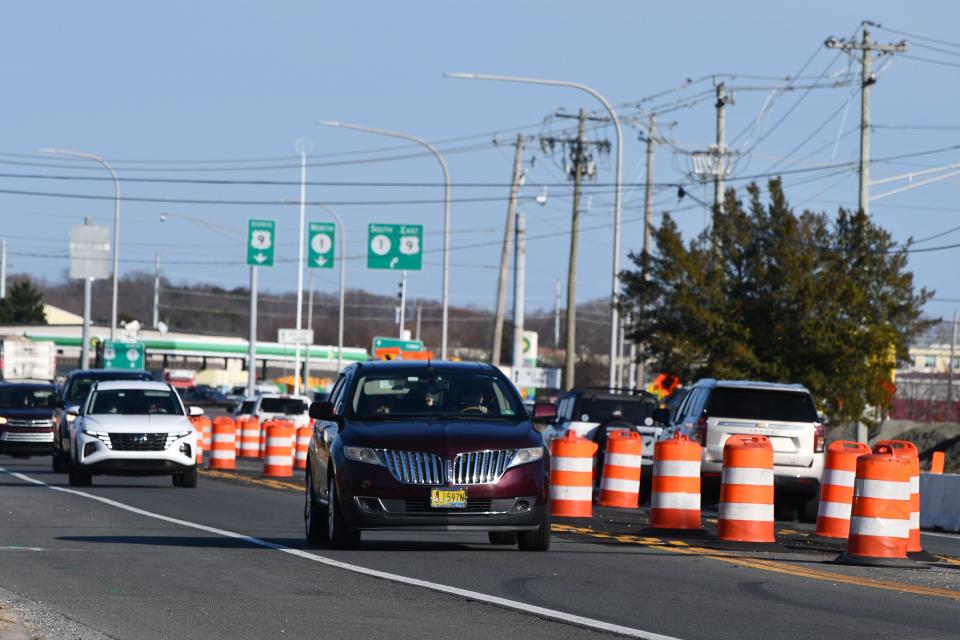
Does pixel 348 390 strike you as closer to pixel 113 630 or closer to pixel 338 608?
pixel 338 608

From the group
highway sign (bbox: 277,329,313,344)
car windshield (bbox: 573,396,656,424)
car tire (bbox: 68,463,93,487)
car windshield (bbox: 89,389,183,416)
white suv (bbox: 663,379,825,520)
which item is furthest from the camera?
highway sign (bbox: 277,329,313,344)

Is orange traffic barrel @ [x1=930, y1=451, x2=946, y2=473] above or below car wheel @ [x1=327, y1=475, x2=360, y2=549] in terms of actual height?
above

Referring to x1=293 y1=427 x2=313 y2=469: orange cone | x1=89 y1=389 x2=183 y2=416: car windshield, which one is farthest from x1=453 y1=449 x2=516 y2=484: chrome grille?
x1=293 y1=427 x2=313 y2=469: orange cone

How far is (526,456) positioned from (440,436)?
30.3 inches

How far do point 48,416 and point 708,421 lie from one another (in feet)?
66.5

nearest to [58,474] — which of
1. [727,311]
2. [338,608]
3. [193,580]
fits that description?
[727,311]

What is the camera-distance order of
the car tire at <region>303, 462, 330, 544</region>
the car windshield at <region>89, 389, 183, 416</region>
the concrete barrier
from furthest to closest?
the car windshield at <region>89, 389, 183, 416</region> → the concrete barrier → the car tire at <region>303, 462, 330, 544</region>

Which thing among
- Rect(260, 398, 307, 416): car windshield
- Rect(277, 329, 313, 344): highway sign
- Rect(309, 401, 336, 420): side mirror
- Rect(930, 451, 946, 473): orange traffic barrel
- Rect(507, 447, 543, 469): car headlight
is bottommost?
Rect(260, 398, 307, 416): car windshield

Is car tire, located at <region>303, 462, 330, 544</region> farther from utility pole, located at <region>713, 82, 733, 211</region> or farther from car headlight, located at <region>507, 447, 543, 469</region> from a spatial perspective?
utility pole, located at <region>713, 82, 733, 211</region>

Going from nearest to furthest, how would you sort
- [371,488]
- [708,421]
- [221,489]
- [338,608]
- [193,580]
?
[338,608], [193,580], [371,488], [708,421], [221,489]

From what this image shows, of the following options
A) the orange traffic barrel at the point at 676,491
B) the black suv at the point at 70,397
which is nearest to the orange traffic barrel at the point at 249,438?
the black suv at the point at 70,397

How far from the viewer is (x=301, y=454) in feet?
130

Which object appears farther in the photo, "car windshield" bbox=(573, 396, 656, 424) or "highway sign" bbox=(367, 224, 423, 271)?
"highway sign" bbox=(367, 224, 423, 271)

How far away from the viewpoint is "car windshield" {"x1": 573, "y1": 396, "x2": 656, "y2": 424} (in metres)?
32.2
